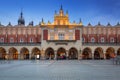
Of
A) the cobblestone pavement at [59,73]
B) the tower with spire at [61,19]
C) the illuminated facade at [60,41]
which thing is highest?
the tower with spire at [61,19]

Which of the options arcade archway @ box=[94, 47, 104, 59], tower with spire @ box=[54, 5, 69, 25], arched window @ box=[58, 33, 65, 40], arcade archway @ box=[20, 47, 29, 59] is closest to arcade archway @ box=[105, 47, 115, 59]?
arcade archway @ box=[94, 47, 104, 59]

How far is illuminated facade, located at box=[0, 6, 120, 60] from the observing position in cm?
6881

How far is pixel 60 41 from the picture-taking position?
6894 centimetres

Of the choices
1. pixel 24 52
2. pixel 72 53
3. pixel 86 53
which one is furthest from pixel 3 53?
pixel 86 53

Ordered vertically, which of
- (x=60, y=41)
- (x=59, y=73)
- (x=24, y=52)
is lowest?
(x=59, y=73)

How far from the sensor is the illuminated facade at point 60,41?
68.8 m

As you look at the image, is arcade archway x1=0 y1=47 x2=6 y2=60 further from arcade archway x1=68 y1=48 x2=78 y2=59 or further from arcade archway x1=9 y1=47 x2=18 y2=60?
arcade archway x1=68 y1=48 x2=78 y2=59

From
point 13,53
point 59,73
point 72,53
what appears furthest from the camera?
point 72,53

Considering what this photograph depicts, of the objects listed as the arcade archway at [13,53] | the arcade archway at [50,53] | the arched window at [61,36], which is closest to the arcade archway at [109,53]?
the arched window at [61,36]

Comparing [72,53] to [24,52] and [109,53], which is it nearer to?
[109,53]

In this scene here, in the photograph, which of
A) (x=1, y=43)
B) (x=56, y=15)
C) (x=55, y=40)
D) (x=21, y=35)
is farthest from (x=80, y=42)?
(x=1, y=43)

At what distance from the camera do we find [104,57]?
225 feet

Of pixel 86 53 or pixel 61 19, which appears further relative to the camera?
pixel 86 53

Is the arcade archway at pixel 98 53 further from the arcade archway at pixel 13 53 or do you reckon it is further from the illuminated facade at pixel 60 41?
the arcade archway at pixel 13 53
